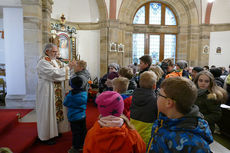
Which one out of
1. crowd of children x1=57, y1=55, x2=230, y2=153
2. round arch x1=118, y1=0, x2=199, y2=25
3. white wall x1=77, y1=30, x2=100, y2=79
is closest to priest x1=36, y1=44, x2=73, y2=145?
crowd of children x1=57, y1=55, x2=230, y2=153

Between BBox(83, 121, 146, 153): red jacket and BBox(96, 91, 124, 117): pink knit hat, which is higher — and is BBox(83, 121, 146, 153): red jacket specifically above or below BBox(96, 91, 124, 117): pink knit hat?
below

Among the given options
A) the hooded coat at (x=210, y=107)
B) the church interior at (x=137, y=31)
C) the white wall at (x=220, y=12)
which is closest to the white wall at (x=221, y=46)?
the church interior at (x=137, y=31)

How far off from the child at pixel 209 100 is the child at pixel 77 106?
1873 millimetres

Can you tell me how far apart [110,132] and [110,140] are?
75 mm

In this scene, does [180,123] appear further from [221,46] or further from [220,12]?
[220,12]

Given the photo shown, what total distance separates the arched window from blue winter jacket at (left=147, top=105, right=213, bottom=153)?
1096cm

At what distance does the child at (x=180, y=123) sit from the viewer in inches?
43.7

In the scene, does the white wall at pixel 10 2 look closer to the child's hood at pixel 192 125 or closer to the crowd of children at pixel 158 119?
the crowd of children at pixel 158 119

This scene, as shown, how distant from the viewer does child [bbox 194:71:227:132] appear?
2373 mm

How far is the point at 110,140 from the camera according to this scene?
4.86 ft

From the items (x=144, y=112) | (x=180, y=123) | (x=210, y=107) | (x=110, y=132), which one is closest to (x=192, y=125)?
(x=180, y=123)

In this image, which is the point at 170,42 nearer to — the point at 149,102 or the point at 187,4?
the point at 187,4

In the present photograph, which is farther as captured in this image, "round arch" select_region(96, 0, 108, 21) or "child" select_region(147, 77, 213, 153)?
"round arch" select_region(96, 0, 108, 21)

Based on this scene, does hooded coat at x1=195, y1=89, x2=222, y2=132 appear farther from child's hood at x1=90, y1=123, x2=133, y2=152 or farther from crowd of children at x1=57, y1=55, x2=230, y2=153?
child's hood at x1=90, y1=123, x2=133, y2=152
